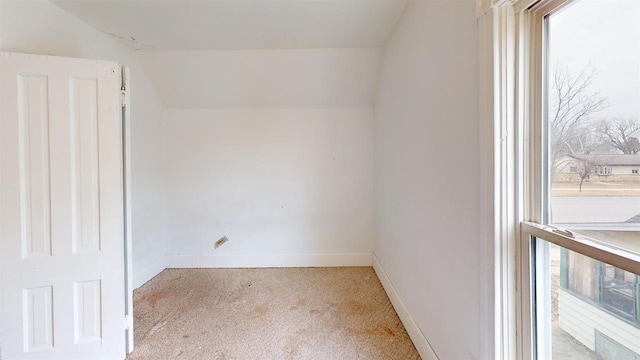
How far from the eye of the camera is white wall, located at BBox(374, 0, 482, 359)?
1070mm

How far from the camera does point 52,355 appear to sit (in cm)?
146

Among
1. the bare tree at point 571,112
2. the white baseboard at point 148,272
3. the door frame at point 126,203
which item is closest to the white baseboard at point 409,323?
the bare tree at point 571,112

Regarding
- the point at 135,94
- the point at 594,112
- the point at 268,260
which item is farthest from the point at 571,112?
the point at 135,94

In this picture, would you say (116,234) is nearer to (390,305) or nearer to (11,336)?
(11,336)

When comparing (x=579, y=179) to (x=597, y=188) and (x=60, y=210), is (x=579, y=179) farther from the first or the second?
(x=60, y=210)

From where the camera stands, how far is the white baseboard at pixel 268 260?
118 inches

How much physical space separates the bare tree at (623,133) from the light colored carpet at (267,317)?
1551 millimetres

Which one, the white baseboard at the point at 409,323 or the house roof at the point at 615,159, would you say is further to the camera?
the white baseboard at the point at 409,323

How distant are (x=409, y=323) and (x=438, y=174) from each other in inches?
44.0

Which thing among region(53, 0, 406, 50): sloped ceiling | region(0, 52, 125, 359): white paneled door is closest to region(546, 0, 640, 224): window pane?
region(53, 0, 406, 50): sloped ceiling

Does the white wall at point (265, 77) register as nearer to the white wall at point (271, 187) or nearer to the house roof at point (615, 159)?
the white wall at point (271, 187)

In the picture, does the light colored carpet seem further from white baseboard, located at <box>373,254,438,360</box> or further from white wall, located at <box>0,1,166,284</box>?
white wall, located at <box>0,1,166,284</box>

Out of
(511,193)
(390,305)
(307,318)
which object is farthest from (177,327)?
(511,193)

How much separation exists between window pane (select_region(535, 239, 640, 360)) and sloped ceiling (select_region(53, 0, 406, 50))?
1800mm
